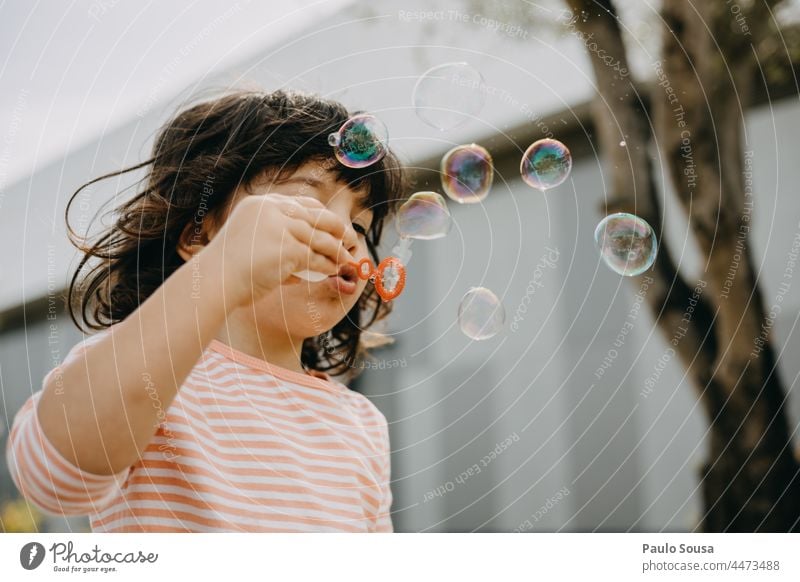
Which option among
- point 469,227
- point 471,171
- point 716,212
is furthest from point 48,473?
point 469,227

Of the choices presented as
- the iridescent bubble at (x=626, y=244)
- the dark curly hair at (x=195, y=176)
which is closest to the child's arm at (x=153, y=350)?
the dark curly hair at (x=195, y=176)

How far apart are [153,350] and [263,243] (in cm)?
14

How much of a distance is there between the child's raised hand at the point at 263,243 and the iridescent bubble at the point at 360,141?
225 mm

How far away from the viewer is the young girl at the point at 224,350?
73 cm

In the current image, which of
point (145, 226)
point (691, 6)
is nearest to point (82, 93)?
point (145, 226)

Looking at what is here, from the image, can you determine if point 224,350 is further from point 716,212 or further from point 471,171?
point 716,212

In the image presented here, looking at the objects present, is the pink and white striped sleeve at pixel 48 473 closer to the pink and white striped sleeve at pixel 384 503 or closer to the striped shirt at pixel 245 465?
the striped shirt at pixel 245 465

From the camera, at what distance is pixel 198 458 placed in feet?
2.81

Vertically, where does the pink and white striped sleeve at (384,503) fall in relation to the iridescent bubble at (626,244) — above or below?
below

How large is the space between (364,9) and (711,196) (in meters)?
0.80

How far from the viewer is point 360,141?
1.01 metres

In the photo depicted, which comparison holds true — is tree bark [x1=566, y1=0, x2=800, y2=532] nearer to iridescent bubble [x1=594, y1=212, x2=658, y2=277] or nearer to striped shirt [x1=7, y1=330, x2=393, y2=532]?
iridescent bubble [x1=594, y1=212, x2=658, y2=277]
